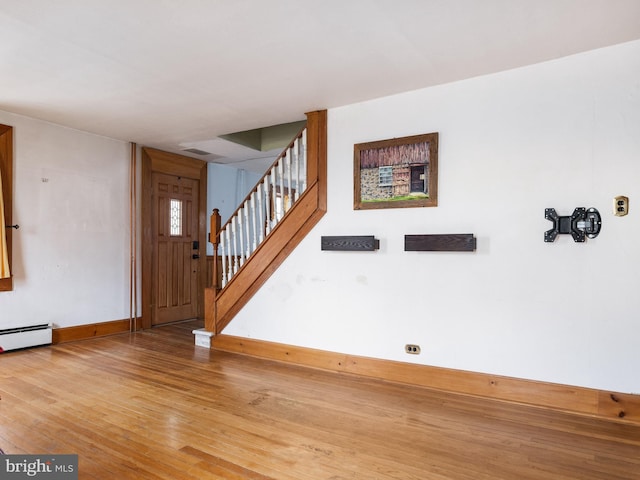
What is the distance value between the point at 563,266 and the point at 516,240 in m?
0.39

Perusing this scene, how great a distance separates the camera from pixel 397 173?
3.82 metres

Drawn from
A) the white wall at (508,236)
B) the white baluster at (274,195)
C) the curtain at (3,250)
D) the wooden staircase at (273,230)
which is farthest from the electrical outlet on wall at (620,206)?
the curtain at (3,250)

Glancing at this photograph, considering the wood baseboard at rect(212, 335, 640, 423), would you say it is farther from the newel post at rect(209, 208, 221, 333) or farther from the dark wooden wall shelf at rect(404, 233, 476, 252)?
the dark wooden wall shelf at rect(404, 233, 476, 252)

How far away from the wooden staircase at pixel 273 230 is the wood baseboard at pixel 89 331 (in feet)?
5.28

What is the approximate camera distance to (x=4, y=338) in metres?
4.48

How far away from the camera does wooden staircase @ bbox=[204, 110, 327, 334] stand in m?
4.30

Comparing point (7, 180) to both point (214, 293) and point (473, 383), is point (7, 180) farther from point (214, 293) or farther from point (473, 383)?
point (473, 383)

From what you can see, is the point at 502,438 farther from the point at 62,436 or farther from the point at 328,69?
the point at 328,69

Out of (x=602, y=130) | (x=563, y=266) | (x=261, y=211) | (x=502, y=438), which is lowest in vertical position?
(x=502, y=438)

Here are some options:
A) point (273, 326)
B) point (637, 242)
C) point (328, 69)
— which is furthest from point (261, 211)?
point (637, 242)

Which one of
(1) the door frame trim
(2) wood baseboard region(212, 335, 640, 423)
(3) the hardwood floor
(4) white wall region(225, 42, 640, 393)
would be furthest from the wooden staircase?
(1) the door frame trim

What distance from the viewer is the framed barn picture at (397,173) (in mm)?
3652

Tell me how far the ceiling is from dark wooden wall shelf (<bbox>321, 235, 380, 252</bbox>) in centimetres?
144

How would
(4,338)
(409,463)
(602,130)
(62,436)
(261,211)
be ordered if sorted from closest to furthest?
(409,463) < (62,436) < (602,130) < (4,338) < (261,211)
